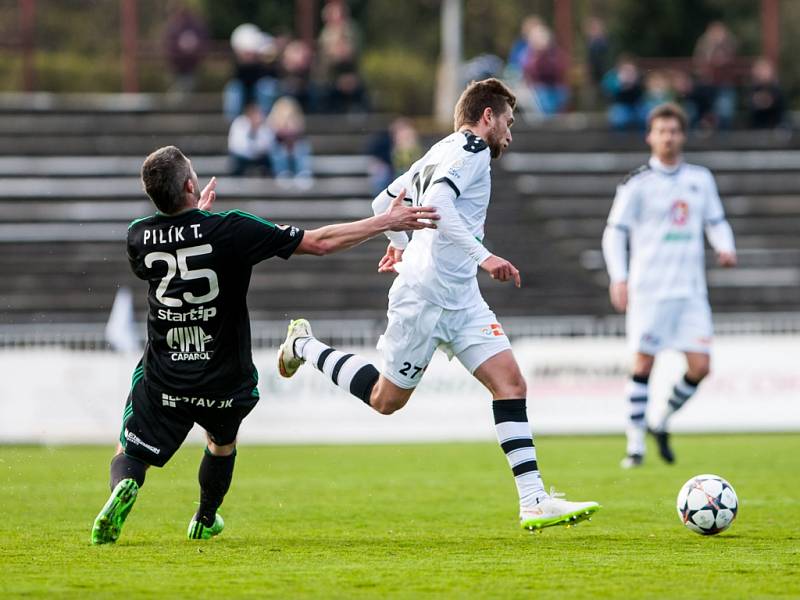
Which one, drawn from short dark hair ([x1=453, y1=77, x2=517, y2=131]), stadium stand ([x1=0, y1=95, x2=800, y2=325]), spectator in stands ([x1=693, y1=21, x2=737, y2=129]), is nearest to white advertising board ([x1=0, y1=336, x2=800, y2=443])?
stadium stand ([x1=0, y1=95, x2=800, y2=325])

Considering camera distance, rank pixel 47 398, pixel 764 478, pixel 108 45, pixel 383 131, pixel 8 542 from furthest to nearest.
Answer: pixel 108 45
pixel 383 131
pixel 47 398
pixel 764 478
pixel 8 542

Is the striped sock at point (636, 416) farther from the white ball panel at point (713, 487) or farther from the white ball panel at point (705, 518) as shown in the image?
the white ball panel at point (705, 518)

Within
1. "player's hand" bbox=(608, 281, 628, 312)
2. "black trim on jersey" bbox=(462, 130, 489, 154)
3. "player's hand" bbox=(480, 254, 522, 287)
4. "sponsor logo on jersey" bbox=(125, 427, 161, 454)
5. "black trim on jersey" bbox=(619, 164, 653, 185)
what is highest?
"black trim on jersey" bbox=(619, 164, 653, 185)

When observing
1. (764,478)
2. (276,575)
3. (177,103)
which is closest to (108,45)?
(177,103)

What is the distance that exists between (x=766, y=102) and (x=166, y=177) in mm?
22504

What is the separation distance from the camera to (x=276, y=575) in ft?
20.6

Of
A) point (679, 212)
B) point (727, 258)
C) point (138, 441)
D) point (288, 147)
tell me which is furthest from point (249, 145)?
point (138, 441)

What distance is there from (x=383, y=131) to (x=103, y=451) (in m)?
10.5

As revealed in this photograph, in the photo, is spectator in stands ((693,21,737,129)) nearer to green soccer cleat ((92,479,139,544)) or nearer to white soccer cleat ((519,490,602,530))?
white soccer cleat ((519,490,602,530))

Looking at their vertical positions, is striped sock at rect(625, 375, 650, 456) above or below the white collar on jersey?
below

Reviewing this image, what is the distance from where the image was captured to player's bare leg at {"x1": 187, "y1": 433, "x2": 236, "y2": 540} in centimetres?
779

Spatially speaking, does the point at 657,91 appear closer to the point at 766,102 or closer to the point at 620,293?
the point at 766,102

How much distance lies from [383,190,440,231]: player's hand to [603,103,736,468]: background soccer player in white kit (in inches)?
186

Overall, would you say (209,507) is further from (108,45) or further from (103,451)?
(108,45)
